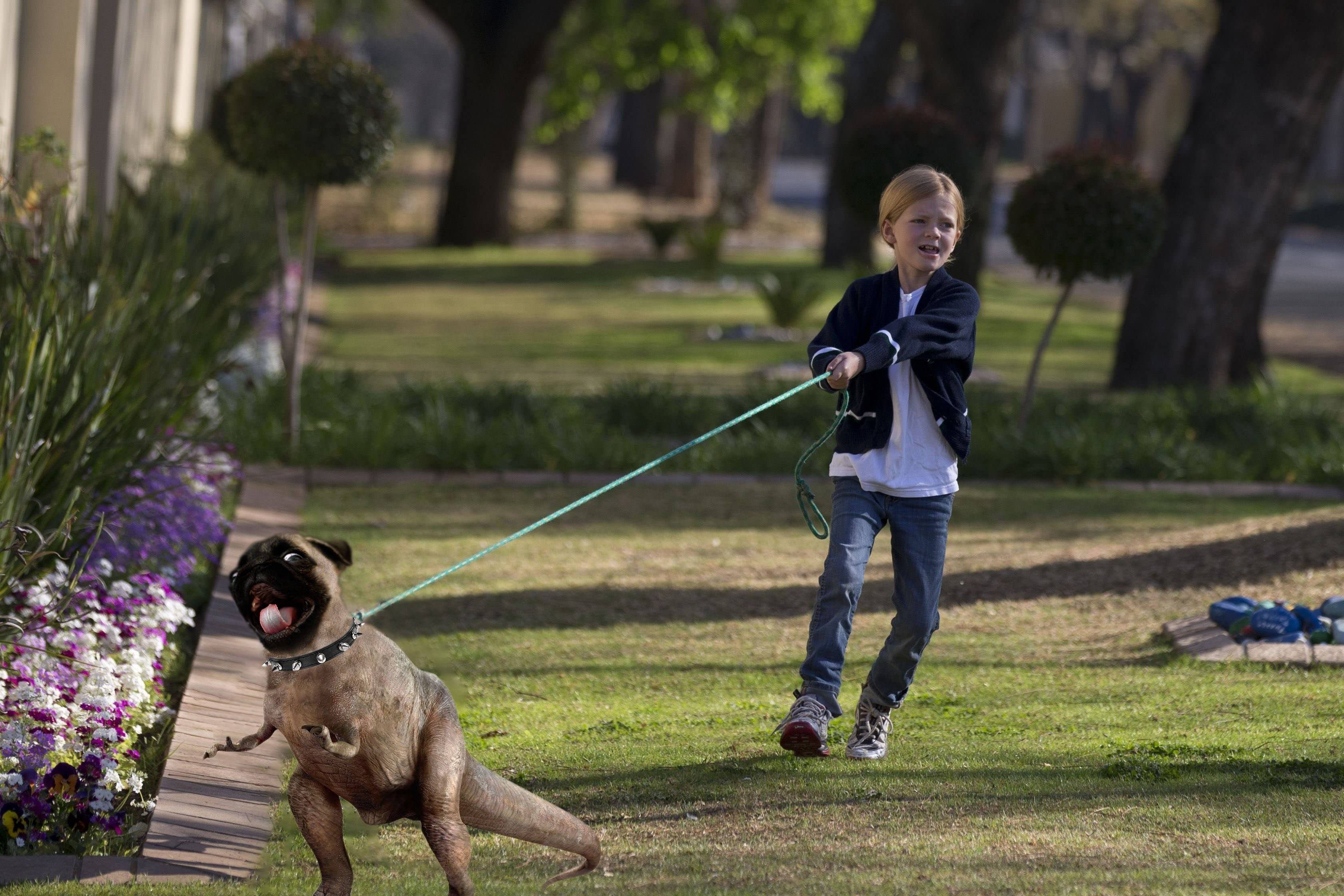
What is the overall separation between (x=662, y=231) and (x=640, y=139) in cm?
2060

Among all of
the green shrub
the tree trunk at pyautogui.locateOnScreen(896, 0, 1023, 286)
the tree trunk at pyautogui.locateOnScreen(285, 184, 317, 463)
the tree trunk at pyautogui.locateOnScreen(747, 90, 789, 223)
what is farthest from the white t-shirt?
the tree trunk at pyautogui.locateOnScreen(747, 90, 789, 223)

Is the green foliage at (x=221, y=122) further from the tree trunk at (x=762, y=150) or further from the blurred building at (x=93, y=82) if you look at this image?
the tree trunk at (x=762, y=150)

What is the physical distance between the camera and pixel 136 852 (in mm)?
4125

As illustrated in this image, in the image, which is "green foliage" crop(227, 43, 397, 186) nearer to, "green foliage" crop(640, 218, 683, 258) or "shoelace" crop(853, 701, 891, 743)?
"shoelace" crop(853, 701, 891, 743)

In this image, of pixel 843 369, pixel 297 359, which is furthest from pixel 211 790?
pixel 297 359

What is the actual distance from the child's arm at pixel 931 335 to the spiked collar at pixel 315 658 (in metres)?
1.63

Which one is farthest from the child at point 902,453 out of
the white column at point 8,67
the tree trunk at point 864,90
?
the tree trunk at point 864,90

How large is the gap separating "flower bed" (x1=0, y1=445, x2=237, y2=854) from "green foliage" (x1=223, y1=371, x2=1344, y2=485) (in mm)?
2872

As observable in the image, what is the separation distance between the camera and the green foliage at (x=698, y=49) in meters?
29.2

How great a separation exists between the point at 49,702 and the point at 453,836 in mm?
1624

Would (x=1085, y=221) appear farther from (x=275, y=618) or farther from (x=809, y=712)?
(x=275, y=618)

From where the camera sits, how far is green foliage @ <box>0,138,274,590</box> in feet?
17.6

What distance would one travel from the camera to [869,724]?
4.83 meters

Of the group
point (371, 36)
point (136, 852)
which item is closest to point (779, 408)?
point (136, 852)
